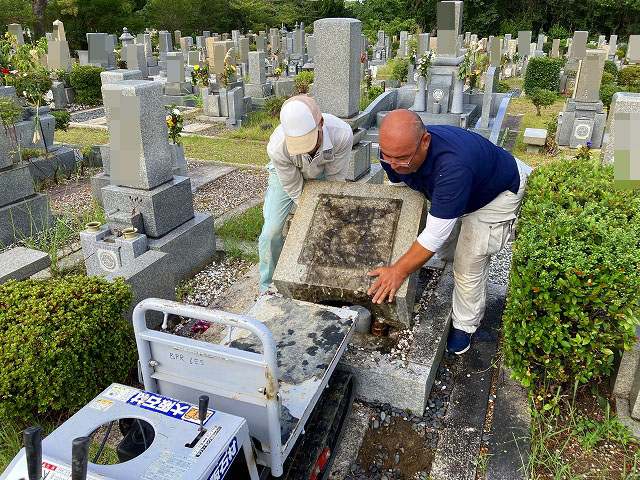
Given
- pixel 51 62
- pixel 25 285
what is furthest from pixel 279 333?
pixel 51 62

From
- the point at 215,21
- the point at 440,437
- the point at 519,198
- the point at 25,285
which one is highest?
the point at 215,21

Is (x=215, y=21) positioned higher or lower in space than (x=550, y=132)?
higher

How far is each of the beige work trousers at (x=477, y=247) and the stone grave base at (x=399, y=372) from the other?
0.28m

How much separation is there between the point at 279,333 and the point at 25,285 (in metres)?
1.71

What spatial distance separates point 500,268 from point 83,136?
31.2 ft

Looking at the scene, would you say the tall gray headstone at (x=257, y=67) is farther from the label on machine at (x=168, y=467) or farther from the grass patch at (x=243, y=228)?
the label on machine at (x=168, y=467)

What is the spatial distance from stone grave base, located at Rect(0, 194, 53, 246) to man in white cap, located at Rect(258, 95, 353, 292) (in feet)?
9.97

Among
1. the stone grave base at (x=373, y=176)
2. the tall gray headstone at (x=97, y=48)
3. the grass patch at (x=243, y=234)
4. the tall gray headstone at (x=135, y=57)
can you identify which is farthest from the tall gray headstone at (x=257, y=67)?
the grass patch at (x=243, y=234)

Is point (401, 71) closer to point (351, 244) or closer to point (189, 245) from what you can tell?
point (189, 245)

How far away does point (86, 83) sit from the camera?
14.5 meters

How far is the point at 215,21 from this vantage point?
3422 cm

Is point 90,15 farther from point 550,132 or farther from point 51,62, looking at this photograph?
point 550,132

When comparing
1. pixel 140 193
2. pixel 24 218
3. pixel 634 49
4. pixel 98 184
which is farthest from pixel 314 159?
pixel 634 49

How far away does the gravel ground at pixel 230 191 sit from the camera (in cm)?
685
